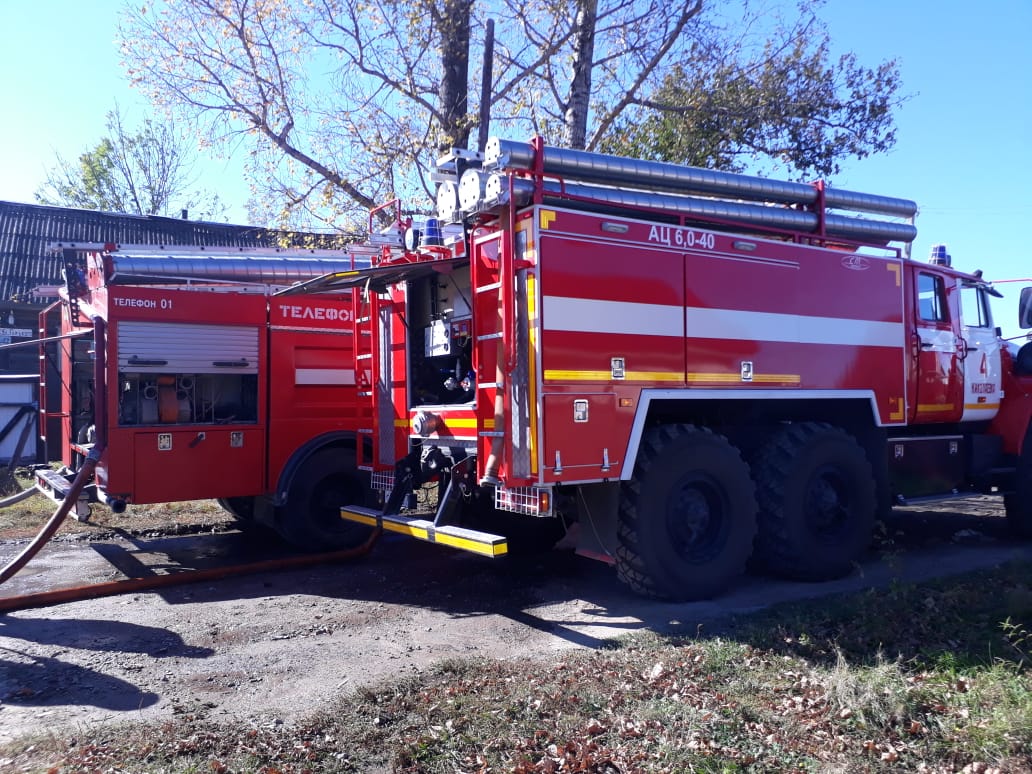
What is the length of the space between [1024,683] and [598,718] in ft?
7.78

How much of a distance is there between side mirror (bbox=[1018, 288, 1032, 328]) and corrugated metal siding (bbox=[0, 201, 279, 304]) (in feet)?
48.0

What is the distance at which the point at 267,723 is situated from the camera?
4508 millimetres

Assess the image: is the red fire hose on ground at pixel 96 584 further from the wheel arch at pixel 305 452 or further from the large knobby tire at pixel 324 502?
the wheel arch at pixel 305 452

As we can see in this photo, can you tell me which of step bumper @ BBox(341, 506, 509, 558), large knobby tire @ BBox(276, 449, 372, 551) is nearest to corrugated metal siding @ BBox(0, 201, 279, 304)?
large knobby tire @ BBox(276, 449, 372, 551)

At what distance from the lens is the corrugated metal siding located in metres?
20.0

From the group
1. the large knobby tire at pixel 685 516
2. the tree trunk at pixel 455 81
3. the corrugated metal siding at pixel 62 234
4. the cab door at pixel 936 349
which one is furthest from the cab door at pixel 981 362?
the corrugated metal siding at pixel 62 234

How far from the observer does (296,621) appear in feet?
21.6

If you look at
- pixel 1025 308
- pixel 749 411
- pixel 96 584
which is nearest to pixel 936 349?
pixel 1025 308

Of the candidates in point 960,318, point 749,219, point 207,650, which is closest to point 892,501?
point 960,318

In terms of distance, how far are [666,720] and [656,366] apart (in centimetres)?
305

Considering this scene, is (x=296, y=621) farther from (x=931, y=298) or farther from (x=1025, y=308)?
(x=1025, y=308)

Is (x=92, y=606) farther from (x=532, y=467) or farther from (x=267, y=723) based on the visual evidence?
(x=532, y=467)

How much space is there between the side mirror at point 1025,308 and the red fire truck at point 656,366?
2.17 ft

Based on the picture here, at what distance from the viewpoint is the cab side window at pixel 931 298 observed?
895cm
